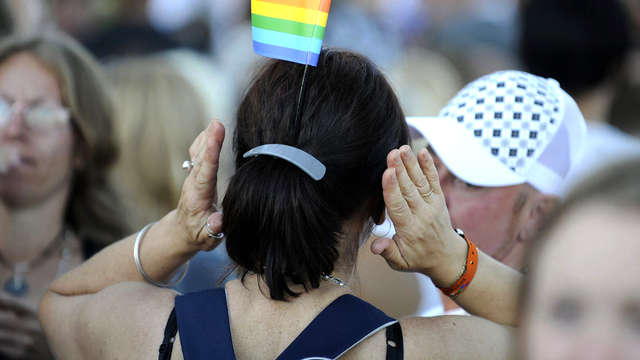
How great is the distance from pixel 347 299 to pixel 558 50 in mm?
2731

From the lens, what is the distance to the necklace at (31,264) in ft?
9.21

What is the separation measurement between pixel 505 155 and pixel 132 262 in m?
1.28

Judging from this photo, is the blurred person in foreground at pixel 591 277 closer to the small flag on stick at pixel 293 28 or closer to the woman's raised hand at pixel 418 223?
the woman's raised hand at pixel 418 223

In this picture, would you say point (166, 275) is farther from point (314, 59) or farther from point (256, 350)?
point (314, 59)

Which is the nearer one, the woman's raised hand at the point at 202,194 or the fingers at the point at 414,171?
the fingers at the point at 414,171

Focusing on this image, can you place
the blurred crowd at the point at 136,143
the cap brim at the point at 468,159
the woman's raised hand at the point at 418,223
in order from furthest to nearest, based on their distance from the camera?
1. the blurred crowd at the point at 136,143
2. the cap brim at the point at 468,159
3. the woman's raised hand at the point at 418,223

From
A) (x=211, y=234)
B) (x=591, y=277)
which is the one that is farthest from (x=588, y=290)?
(x=211, y=234)

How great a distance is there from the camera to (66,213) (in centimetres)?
306

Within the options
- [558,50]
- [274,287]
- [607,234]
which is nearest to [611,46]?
[558,50]

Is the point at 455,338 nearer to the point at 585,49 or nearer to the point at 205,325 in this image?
the point at 205,325

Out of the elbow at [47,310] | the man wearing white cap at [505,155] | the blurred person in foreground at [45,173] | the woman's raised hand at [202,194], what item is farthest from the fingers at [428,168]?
the blurred person in foreground at [45,173]

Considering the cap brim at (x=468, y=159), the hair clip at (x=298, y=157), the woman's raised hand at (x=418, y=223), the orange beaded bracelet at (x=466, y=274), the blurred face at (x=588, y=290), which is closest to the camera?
the blurred face at (x=588, y=290)

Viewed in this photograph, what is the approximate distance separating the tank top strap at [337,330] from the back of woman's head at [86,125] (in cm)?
186

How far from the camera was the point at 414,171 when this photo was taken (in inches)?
60.6
